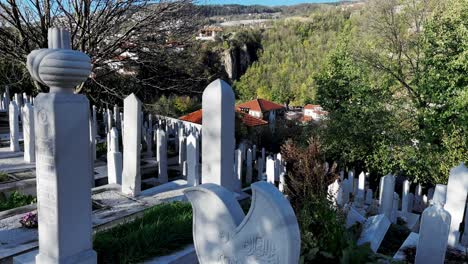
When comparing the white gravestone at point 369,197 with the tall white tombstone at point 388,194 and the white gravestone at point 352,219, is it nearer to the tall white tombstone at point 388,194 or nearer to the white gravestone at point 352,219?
the tall white tombstone at point 388,194

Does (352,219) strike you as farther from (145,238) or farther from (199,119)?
(199,119)

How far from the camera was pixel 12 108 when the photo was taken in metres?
6.91

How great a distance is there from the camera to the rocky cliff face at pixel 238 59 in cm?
6017

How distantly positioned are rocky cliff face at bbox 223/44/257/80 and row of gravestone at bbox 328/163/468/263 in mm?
53637

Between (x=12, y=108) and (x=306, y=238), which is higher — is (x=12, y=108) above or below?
above

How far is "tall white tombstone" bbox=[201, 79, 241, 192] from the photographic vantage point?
4.18 metres

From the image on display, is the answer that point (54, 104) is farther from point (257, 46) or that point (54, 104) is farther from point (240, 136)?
point (257, 46)

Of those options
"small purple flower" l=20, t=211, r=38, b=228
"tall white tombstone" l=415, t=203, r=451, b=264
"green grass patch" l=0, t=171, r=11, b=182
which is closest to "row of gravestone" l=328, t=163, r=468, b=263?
"tall white tombstone" l=415, t=203, r=451, b=264

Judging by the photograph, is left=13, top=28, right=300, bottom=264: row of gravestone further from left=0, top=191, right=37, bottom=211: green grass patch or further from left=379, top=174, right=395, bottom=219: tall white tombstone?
left=379, top=174, right=395, bottom=219: tall white tombstone

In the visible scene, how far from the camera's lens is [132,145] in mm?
5145

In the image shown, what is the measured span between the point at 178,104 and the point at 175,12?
8.69 m

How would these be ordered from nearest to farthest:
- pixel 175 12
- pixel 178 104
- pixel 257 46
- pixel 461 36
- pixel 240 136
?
pixel 175 12 < pixel 461 36 < pixel 240 136 < pixel 178 104 < pixel 257 46

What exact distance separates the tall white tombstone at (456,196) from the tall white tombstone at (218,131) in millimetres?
3218

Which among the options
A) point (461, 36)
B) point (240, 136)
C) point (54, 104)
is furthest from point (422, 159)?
point (54, 104)
